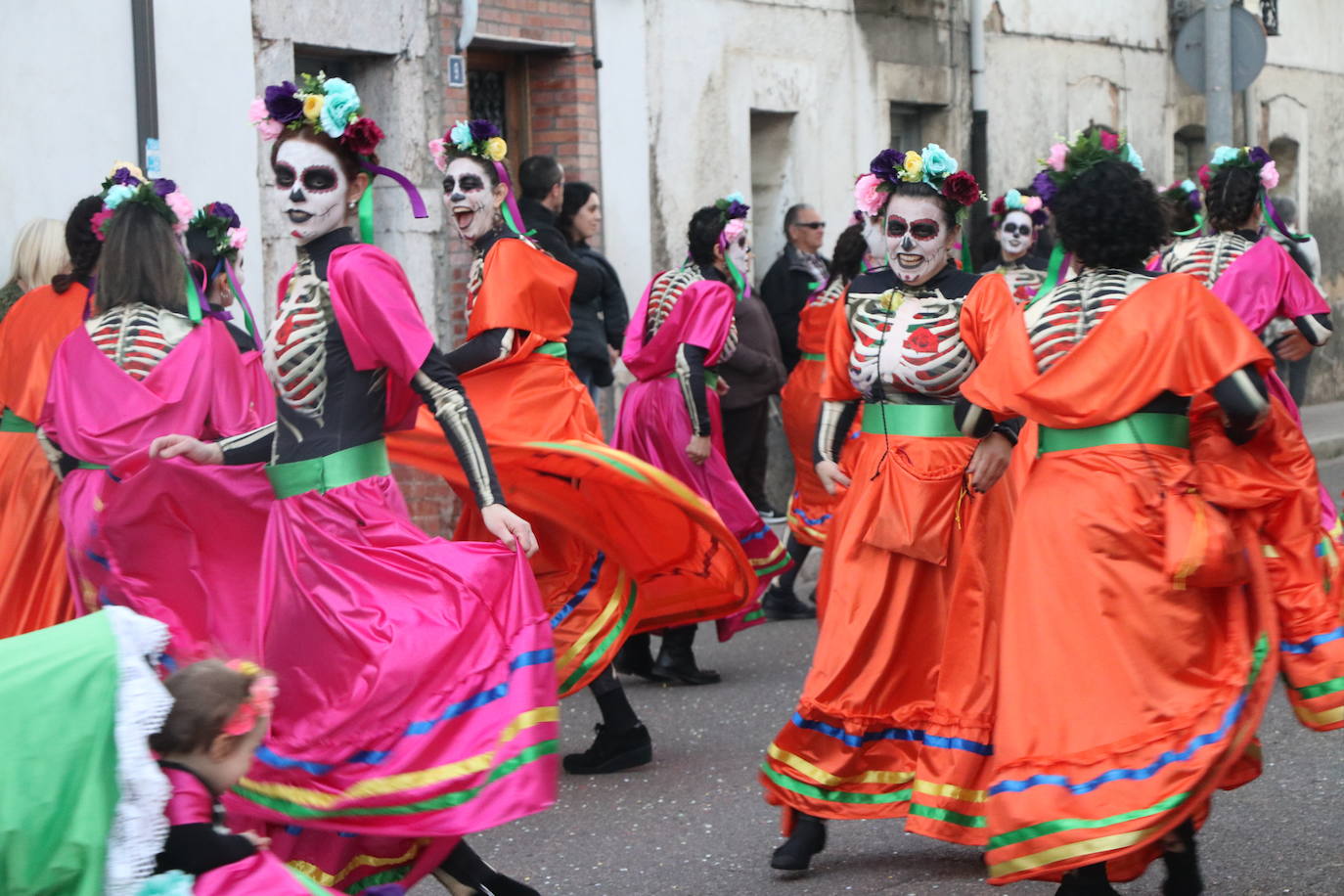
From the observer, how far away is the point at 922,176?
18.5ft

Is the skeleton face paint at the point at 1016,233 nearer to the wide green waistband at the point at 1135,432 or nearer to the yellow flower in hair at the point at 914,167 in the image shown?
the yellow flower in hair at the point at 914,167

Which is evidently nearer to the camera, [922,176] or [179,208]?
[922,176]

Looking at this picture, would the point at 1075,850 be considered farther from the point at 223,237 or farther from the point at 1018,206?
the point at 1018,206

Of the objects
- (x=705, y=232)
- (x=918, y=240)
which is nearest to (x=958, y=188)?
(x=918, y=240)

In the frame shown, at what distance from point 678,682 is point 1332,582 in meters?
3.74

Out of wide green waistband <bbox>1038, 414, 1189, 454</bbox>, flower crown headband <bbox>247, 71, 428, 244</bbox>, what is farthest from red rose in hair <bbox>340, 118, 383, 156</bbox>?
wide green waistband <bbox>1038, 414, 1189, 454</bbox>

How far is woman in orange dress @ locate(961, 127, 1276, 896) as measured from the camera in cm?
445

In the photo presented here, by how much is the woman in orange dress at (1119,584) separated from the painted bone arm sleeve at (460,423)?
3.91ft

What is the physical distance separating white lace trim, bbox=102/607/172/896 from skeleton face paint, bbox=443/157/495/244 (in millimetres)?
4047

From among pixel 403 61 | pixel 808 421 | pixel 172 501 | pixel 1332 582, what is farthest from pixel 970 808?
pixel 403 61

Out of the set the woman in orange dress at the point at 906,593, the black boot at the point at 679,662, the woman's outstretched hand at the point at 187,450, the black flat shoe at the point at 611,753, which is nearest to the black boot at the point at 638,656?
the black boot at the point at 679,662

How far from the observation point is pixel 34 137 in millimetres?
9250

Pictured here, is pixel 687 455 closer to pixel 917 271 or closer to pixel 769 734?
pixel 769 734

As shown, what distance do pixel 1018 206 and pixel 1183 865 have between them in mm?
5525
